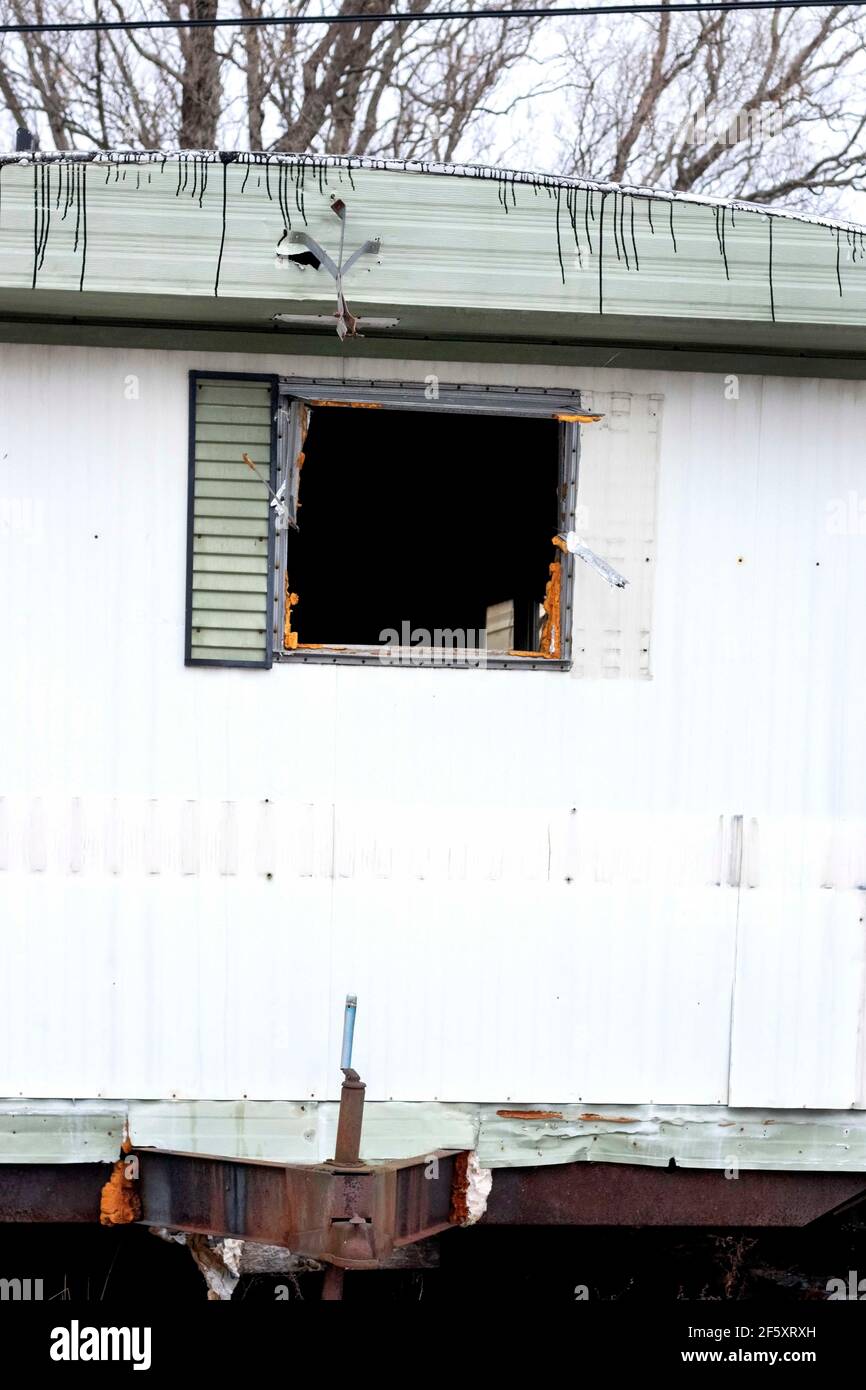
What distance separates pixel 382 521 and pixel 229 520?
3.90 m

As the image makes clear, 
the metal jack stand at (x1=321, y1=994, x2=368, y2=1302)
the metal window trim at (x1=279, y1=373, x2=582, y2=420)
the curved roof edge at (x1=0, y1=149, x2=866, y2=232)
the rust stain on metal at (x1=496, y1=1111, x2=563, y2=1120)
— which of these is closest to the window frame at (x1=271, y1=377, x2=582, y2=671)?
the metal window trim at (x1=279, y1=373, x2=582, y2=420)

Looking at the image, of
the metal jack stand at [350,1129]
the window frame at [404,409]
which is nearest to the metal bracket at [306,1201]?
the metal jack stand at [350,1129]

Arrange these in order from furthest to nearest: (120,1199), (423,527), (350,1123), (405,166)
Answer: (423,527) → (120,1199) → (405,166) → (350,1123)

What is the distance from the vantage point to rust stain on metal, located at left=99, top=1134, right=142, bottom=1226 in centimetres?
404

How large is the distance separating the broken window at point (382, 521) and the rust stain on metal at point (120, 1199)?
5.36ft

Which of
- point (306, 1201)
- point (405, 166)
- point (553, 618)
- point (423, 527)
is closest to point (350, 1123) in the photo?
point (306, 1201)

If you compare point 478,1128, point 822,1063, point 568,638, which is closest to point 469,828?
point 568,638

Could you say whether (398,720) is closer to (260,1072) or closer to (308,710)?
(308,710)

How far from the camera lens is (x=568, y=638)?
4.18 meters

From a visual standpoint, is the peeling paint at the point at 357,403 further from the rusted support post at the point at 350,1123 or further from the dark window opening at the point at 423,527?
the rusted support post at the point at 350,1123

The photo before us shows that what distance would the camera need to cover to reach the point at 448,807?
13.6 feet

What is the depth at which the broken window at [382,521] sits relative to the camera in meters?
4.09

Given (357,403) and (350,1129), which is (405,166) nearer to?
(357,403)
